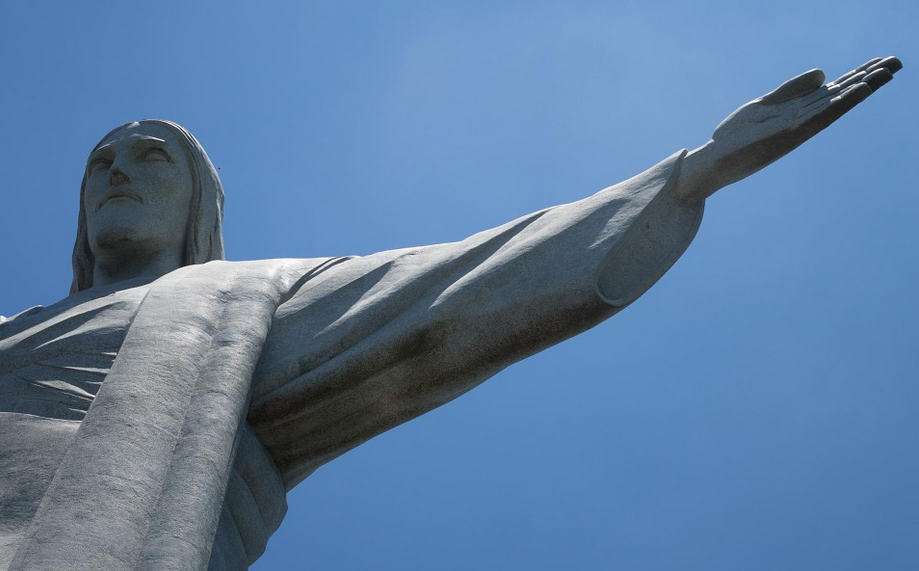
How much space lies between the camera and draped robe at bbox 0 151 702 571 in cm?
677

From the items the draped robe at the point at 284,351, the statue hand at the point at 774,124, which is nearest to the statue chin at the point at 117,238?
the draped robe at the point at 284,351

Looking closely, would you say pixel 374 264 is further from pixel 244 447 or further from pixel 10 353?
pixel 10 353

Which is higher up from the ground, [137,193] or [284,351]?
[137,193]

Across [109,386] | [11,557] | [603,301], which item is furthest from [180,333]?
[603,301]

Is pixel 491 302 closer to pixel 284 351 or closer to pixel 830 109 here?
pixel 284 351

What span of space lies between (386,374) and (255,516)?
96 centimetres

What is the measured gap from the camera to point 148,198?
30.2 ft

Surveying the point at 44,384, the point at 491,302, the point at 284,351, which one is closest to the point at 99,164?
the point at 44,384

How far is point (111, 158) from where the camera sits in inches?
369

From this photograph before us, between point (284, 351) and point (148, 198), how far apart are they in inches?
84.6

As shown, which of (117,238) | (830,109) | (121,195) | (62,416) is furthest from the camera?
(121,195)

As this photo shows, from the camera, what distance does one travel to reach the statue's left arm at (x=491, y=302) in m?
7.35

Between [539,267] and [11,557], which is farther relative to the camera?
[539,267]

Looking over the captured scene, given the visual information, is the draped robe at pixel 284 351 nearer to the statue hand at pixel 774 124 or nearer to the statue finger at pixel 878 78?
the statue hand at pixel 774 124
